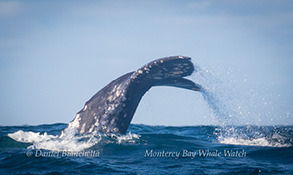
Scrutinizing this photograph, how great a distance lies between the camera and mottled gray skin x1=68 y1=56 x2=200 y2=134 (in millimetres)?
Answer: 6911

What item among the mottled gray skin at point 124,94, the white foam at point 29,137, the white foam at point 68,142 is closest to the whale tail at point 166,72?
the mottled gray skin at point 124,94

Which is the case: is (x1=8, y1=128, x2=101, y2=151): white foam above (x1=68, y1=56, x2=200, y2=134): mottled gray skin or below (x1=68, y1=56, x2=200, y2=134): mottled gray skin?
below

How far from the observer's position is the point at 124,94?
23.1ft

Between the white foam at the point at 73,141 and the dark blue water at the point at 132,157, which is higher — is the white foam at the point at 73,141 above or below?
above

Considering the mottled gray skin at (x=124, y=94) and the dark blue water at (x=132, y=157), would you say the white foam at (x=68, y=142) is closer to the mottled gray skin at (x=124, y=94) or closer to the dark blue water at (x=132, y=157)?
the dark blue water at (x=132, y=157)

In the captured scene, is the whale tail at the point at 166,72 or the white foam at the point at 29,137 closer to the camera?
the whale tail at the point at 166,72

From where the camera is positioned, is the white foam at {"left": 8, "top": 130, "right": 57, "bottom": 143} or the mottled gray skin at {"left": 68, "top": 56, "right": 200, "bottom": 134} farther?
the white foam at {"left": 8, "top": 130, "right": 57, "bottom": 143}

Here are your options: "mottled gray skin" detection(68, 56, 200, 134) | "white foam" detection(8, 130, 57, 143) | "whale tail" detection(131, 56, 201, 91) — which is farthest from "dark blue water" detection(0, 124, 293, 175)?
"whale tail" detection(131, 56, 201, 91)

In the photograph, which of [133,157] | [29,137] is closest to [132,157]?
[133,157]

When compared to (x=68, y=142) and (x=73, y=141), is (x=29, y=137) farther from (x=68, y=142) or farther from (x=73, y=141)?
(x=73, y=141)

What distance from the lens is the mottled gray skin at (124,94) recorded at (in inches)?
272

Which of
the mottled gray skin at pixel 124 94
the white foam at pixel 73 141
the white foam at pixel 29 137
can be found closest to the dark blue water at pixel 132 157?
the white foam at pixel 73 141

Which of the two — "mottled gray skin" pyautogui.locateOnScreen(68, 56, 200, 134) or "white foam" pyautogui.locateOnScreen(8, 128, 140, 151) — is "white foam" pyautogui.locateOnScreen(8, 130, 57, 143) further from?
"mottled gray skin" pyautogui.locateOnScreen(68, 56, 200, 134)

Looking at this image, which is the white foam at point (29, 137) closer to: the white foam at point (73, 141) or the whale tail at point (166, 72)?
the white foam at point (73, 141)
